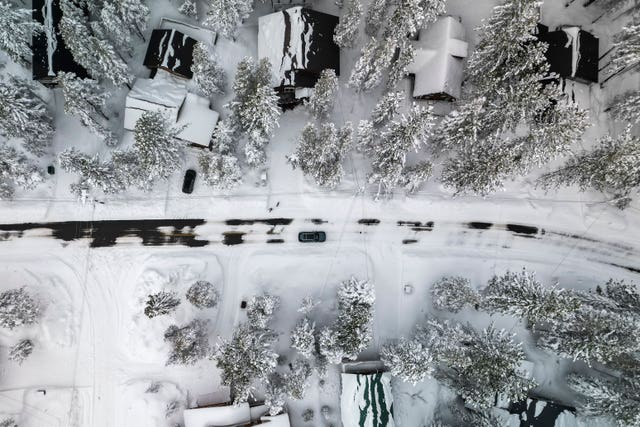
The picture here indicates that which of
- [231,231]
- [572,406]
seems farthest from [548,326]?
[231,231]

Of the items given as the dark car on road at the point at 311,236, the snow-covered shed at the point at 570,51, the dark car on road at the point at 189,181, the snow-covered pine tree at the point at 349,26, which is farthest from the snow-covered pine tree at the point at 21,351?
the snow-covered shed at the point at 570,51

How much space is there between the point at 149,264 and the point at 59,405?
14.7 m

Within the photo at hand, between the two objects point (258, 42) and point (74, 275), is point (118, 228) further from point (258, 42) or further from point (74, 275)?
point (258, 42)

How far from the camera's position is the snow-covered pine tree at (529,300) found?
3014 centimetres

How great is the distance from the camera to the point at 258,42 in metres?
37.0

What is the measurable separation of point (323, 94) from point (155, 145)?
1367 centimetres

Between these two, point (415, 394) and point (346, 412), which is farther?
point (415, 394)

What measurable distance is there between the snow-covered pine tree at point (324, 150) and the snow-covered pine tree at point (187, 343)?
55.7 ft

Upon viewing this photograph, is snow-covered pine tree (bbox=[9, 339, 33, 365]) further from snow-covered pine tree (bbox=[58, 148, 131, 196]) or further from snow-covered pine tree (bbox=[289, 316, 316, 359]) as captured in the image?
snow-covered pine tree (bbox=[289, 316, 316, 359])

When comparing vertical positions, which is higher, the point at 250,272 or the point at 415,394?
the point at 250,272

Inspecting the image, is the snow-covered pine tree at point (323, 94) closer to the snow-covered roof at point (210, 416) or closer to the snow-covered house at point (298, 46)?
the snow-covered house at point (298, 46)

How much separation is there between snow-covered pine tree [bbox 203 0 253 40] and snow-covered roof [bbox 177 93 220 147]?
634 cm

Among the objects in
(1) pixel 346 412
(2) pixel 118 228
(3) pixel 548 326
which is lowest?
(1) pixel 346 412

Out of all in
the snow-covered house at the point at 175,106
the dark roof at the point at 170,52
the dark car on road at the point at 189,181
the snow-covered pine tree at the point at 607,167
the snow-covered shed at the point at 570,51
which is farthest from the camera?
the dark car on road at the point at 189,181
